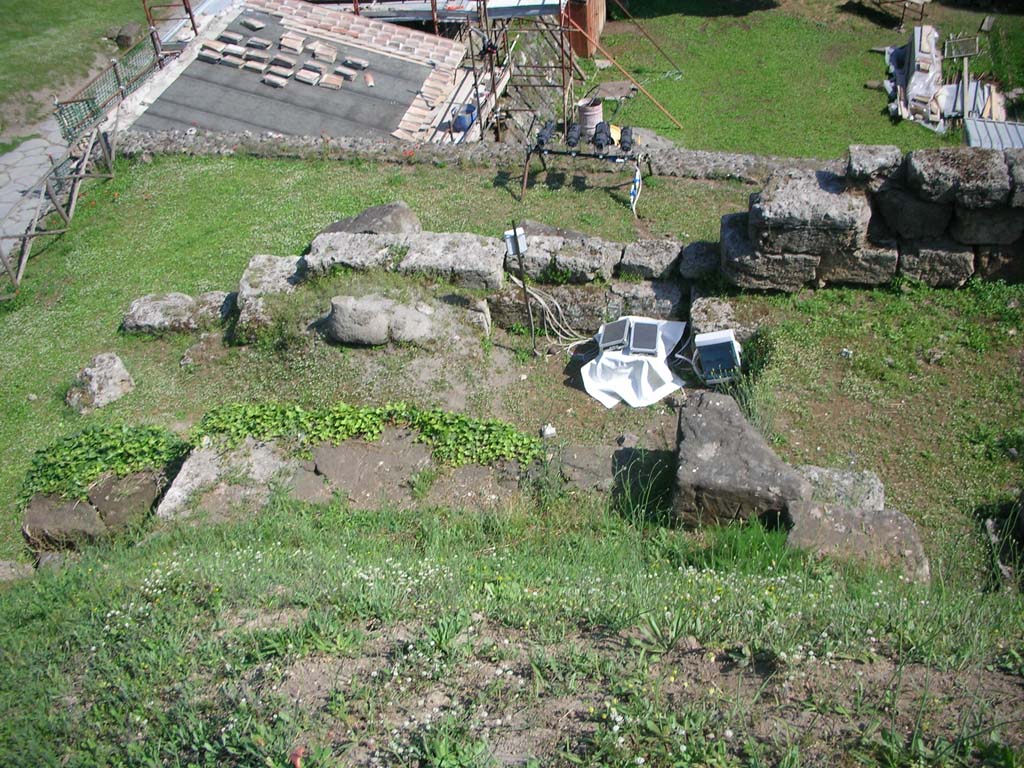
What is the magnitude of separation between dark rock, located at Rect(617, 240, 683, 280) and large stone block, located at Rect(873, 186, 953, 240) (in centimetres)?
229

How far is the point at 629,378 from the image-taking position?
8461 mm

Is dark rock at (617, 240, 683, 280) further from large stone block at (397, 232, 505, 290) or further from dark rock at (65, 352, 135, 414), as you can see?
dark rock at (65, 352, 135, 414)

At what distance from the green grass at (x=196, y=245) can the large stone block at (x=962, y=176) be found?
9.72ft

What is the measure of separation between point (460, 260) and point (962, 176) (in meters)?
5.48

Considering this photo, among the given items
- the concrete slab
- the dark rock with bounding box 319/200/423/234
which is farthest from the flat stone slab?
the concrete slab

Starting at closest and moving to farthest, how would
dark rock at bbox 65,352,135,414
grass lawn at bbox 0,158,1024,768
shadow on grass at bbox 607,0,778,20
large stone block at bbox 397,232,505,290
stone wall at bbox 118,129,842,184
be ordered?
grass lawn at bbox 0,158,1024,768, dark rock at bbox 65,352,135,414, large stone block at bbox 397,232,505,290, stone wall at bbox 118,129,842,184, shadow on grass at bbox 607,0,778,20

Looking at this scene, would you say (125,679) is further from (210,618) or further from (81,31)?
(81,31)

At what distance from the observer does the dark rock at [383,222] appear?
1034 centimetres

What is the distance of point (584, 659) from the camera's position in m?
4.16

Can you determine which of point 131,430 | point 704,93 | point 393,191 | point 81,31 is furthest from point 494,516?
point 81,31

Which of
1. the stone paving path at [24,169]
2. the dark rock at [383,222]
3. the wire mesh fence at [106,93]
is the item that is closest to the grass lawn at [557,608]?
the dark rock at [383,222]

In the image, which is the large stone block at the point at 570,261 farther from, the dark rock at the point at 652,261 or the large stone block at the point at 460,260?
the large stone block at the point at 460,260

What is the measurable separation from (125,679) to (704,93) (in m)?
17.3

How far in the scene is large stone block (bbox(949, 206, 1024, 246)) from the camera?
319 inches
